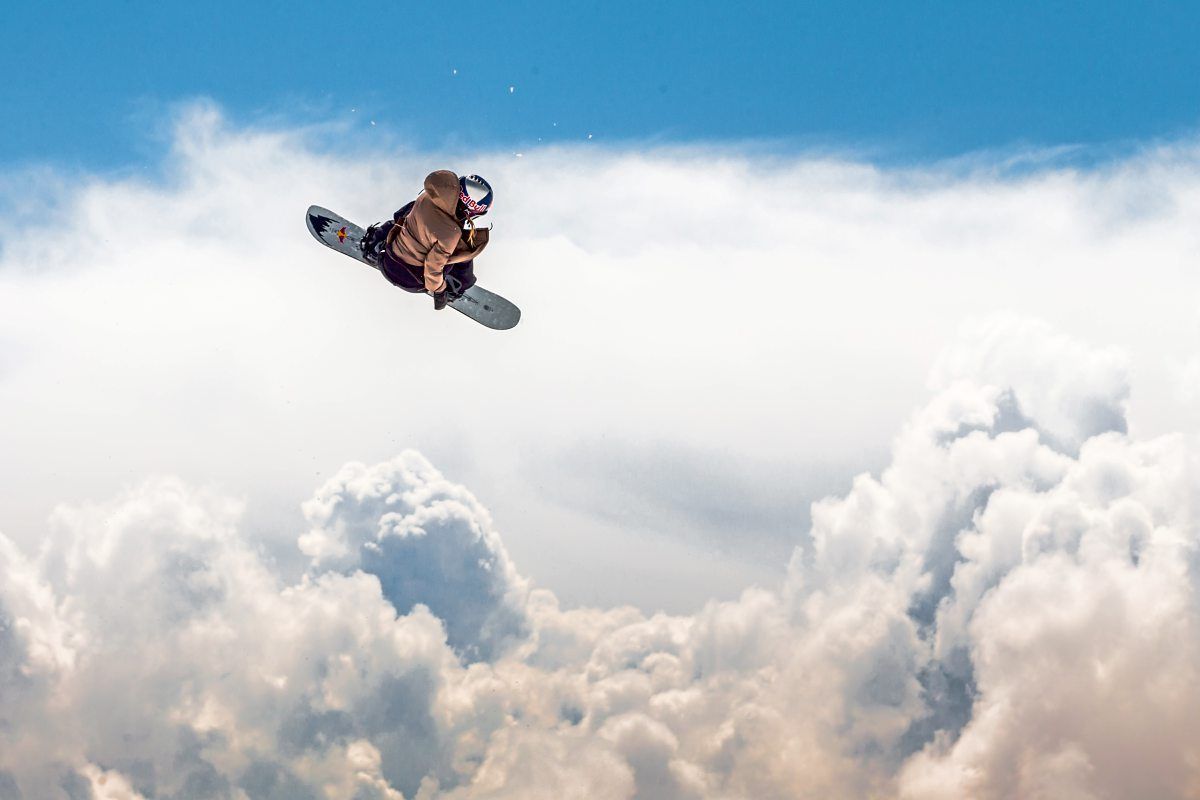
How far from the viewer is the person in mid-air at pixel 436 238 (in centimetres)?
2773

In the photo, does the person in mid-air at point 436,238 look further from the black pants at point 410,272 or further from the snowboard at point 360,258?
the snowboard at point 360,258

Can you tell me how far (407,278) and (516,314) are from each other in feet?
39.1

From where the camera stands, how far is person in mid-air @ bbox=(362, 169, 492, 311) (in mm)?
27734

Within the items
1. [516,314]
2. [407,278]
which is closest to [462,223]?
[407,278]

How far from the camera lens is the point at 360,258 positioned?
41125 millimetres

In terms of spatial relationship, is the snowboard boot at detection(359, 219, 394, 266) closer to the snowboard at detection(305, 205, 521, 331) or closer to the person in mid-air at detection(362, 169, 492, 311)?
the person in mid-air at detection(362, 169, 492, 311)

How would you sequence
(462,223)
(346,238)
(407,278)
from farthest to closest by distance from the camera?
(346,238) → (407,278) → (462,223)

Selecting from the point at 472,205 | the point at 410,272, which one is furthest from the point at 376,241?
the point at 472,205

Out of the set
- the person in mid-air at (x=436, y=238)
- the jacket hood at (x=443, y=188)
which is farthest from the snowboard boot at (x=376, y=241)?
the jacket hood at (x=443, y=188)

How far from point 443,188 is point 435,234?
5.33ft

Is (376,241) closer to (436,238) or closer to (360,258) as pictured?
(436,238)

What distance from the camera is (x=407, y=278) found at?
31.5 meters

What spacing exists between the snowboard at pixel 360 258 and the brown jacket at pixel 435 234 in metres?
11.0

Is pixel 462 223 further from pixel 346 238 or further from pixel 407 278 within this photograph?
pixel 346 238
